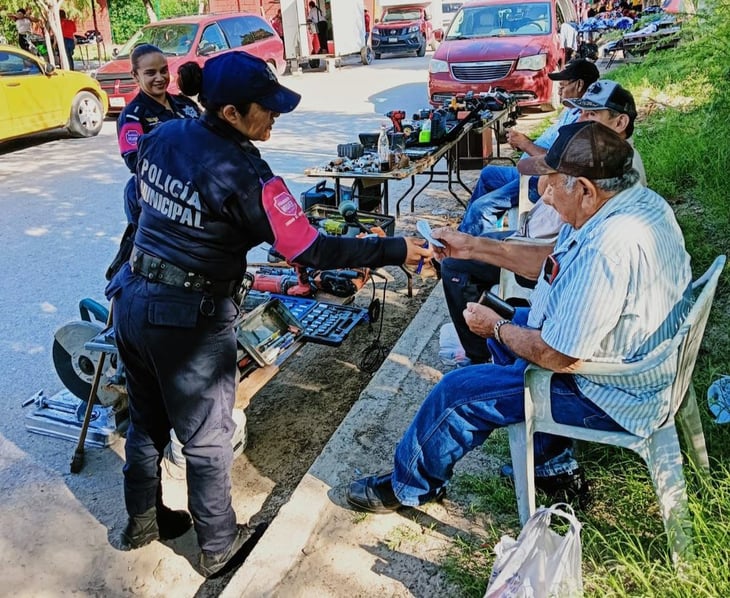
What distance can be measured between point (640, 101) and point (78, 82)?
9.18 metres

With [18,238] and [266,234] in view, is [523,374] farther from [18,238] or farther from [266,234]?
[18,238]

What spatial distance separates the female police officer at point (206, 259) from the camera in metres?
2.35

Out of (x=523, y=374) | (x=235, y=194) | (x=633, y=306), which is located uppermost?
(x=235, y=194)

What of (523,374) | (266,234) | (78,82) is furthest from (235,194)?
(78,82)

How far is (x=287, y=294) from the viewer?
4.43 m

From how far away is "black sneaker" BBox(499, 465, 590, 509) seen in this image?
2.73 m

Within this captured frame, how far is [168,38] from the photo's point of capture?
44.4 ft

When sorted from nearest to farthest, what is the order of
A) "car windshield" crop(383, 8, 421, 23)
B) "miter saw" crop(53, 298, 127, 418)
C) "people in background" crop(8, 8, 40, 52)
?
"miter saw" crop(53, 298, 127, 418) → "people in background" crop(8, 8, 40, 52) → "car windshield" crop(383, 8, 421, 23)

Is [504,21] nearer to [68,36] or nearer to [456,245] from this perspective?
[456,245]

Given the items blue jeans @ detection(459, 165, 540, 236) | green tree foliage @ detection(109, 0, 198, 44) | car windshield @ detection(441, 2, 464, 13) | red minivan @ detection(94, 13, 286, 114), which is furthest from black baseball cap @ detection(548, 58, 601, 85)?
car windshield @ detection(441, 2, 464, 13)

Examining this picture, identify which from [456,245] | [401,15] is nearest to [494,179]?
[456,245]

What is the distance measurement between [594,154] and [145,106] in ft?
9.50

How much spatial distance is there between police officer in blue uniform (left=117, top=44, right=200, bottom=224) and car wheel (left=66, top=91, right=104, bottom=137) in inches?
318

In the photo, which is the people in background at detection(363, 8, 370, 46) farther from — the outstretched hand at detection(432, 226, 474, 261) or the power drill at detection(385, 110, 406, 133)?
the outstretched hand at detection(432, 226, 474, 261)
